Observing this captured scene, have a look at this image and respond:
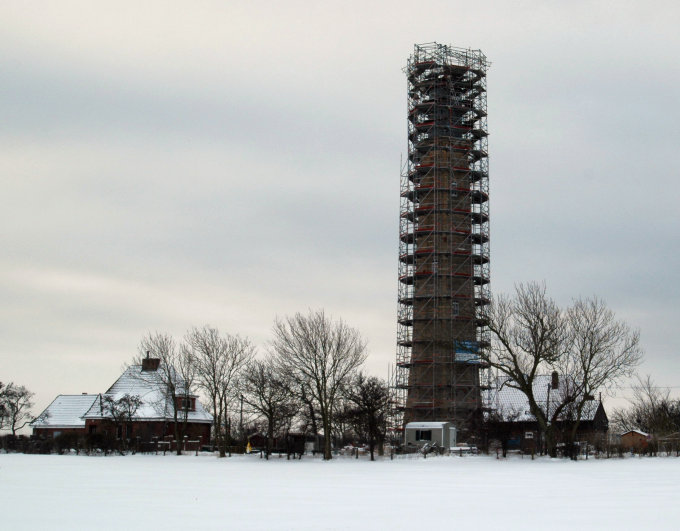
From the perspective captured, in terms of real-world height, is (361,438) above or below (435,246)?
below

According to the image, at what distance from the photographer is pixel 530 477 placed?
33.6 m

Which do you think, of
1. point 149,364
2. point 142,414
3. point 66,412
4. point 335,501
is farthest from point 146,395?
point 335,501

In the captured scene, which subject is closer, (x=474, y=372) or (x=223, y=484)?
(x=223, y=484)

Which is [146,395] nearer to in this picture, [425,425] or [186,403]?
[186,403]

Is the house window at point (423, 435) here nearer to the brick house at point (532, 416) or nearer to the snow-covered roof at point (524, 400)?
the brick house at point (532, 416)

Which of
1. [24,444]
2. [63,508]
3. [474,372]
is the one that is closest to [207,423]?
[24,444]

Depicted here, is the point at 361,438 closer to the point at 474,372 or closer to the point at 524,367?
the point at 524,367

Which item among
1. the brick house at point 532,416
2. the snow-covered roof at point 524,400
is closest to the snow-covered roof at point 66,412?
the snow-covered roof at point 524,400

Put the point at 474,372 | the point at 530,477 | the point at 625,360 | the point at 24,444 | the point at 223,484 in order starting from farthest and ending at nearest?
the point at 474,372 → the point at 24,444 → the point at 625,360 → the point at 530,477 → the point at 223,484

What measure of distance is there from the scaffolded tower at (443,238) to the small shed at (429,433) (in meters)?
4.80

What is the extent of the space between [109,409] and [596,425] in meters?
42.3

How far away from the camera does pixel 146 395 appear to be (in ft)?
237

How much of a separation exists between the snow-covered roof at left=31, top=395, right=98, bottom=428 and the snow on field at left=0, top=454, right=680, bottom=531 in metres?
44.6

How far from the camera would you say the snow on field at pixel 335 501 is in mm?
17672
